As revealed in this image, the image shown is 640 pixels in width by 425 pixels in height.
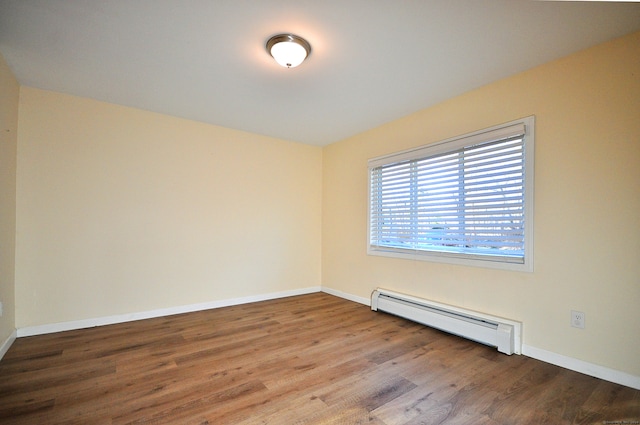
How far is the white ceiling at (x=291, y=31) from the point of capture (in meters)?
1.72

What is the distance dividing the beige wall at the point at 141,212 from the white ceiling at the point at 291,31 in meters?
0.46

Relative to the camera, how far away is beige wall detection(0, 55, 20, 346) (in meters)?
2.30

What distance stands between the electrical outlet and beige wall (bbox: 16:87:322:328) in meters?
3.27

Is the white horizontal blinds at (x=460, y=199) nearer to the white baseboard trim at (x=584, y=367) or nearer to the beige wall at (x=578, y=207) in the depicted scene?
the beige wall at (x=578, y=207)

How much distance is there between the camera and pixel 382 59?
2.23 meters

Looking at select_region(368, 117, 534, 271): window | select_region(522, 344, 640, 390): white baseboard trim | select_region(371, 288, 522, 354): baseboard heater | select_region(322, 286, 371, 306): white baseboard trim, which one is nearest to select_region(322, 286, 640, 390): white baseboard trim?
select_region(522, 344, 640, 390): white baseboard trim

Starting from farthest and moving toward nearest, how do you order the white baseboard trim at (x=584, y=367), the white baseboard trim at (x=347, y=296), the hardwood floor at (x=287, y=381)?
the white baseboard trim at (x=347, y=296)
the white baseboard trim at (x=584, y=367)
the hardwood floor at (x=287, y=381)

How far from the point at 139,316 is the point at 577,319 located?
419 centimetres

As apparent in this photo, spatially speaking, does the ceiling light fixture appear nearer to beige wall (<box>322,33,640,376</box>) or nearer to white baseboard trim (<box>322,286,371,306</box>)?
beige wall (<box>322,33,640,376</box>)

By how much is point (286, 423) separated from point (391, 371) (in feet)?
3.02

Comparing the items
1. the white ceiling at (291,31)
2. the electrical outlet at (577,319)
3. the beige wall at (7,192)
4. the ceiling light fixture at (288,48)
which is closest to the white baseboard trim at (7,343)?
the beige wall at (7,192)

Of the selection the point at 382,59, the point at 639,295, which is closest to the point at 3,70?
the point at 382,59

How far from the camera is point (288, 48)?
200cm

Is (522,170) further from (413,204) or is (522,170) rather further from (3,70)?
(3,70)
